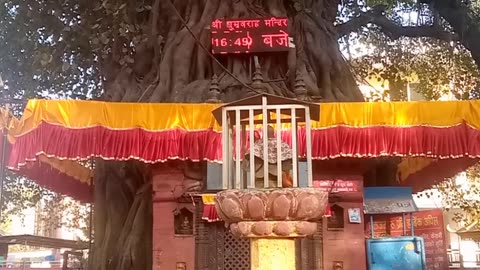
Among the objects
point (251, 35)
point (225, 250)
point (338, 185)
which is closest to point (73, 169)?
point (225, 250)

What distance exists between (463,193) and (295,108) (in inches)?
460

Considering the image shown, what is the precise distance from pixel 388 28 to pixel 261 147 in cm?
699

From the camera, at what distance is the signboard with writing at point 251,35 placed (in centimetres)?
884

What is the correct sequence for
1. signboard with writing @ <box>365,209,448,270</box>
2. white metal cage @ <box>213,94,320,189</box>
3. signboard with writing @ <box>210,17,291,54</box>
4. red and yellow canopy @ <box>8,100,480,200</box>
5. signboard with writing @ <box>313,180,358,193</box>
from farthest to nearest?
signboard with writing @ <box>365,209,448,270</box> → signboard with writing @ <box>210,17,291,54</box> → signboard with writing @ <box>313,180,358,193</box> → red and yellow canopy @ <box>8,100,480,200</box> → white metal cage @ <box>213,94,320,189</box>

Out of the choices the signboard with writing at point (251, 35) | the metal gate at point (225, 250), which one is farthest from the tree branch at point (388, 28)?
the metal gate at point (225, 250)

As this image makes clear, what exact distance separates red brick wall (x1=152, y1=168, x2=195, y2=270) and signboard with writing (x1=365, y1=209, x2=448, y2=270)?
10.0ft

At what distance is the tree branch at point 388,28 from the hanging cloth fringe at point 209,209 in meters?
5.27

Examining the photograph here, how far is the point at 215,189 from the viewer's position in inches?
272

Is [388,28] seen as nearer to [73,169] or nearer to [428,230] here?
[428,230]

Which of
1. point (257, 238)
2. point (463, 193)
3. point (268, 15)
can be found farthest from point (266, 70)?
point (463, 193)

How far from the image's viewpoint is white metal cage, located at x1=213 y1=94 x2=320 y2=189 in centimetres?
466

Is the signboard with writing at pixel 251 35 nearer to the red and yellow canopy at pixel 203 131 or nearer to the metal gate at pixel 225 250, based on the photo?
the red and yellow canopy at pixel 203 131

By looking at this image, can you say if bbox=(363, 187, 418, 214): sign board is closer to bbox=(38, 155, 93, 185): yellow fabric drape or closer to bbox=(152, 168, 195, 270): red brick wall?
bbox=(152, 168, 195, 270): red brick wall

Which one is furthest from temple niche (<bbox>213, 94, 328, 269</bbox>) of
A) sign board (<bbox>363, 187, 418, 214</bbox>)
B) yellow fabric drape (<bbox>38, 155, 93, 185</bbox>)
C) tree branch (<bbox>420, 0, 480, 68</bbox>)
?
tree branch (<bbox>420, 0, 480, 68</bbox>)
